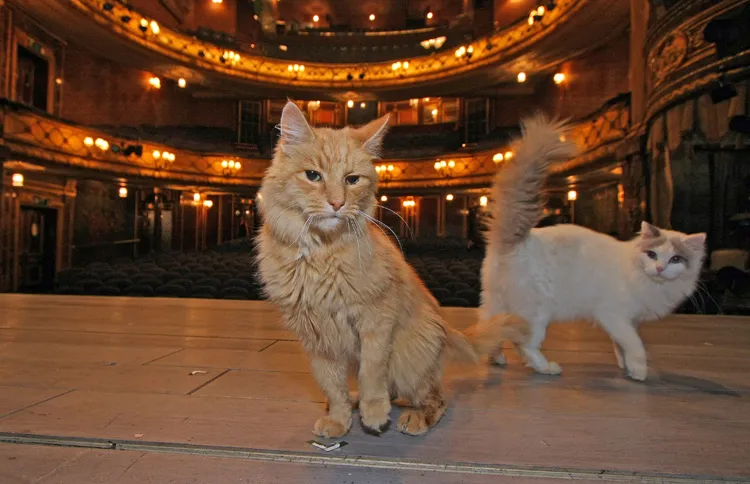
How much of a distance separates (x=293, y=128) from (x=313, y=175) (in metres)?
0.15

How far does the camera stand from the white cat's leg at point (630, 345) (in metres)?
1.87

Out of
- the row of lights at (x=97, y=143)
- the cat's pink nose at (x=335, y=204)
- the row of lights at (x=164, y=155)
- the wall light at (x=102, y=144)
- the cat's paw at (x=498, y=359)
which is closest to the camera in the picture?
the cat's pink nose at (x=335, y=204)

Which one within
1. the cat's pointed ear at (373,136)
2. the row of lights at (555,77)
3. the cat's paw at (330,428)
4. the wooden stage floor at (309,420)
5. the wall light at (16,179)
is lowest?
the wooden stage floor at (309,420)

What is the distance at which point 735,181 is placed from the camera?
18.3ft

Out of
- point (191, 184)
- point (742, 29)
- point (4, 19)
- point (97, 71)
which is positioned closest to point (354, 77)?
point (191, 184)

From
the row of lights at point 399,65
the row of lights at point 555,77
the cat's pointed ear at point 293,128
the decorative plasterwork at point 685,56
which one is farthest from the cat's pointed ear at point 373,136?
the row of lights at point 399,65

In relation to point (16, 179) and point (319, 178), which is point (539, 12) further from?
point (319, 178)

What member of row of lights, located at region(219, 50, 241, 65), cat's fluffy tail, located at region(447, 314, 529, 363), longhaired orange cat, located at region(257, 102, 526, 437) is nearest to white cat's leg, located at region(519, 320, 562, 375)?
cat's fluffy tail, located at region(447, 314, 529, 363)

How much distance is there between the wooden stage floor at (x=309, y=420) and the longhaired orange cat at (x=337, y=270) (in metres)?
0.13

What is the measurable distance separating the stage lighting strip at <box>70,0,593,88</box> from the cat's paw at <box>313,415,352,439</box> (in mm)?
11970

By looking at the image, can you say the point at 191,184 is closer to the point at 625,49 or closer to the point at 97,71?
the point at 97,71

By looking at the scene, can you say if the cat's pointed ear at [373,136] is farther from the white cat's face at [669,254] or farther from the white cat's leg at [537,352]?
the white cat's face at [669,254]

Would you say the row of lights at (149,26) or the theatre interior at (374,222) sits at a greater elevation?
the row of lights at (149,26)

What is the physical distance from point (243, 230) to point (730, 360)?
18.3m
